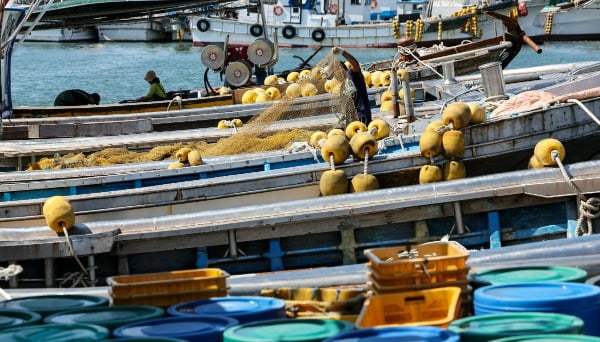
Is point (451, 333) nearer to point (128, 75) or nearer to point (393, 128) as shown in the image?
point (393, 128)

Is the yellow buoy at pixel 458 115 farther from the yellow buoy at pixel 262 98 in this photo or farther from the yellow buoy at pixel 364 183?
the yellow buoy at pixel 262 98

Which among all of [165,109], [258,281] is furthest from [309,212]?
[165,109]

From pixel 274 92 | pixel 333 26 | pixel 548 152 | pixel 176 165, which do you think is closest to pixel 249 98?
pixel 274 92

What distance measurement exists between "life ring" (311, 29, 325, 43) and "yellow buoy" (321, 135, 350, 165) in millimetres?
50366

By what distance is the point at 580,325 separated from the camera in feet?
17.2

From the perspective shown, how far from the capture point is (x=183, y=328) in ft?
18.7

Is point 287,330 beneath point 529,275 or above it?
beneath

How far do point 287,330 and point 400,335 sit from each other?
0.59 m

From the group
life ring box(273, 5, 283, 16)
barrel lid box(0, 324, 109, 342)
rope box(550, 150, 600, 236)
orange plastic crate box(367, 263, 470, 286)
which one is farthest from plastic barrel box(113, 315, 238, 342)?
life ring box(273, 5, 283, 16)

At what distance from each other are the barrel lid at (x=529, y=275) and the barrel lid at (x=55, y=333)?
7.10 feet

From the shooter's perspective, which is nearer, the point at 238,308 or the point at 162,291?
the point at 238,308

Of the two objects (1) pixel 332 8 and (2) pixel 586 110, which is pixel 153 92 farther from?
(1) pixel 332 8

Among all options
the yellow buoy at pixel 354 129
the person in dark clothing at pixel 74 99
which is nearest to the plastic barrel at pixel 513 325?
the yellow buoy at pixel 354 129

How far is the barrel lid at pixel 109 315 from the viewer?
235 inches
